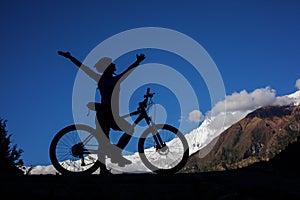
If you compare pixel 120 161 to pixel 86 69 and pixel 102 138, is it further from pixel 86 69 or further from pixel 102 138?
pixel 86 69

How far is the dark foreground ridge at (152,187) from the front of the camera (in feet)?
19.1

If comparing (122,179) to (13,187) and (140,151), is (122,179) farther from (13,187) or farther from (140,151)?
(140,151)

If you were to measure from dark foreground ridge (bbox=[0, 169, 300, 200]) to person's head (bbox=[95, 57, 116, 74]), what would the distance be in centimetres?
405

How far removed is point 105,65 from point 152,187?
5230 millimetres

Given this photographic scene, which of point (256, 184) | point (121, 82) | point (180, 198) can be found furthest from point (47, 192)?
point (121, 82)

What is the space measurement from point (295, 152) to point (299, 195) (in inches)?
291

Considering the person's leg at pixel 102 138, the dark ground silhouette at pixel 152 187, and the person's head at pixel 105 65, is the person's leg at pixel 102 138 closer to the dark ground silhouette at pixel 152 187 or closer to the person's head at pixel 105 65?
the person's head at pixel 105 65

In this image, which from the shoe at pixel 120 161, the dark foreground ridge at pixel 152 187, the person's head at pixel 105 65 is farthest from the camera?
the person's head at pixel 105 65

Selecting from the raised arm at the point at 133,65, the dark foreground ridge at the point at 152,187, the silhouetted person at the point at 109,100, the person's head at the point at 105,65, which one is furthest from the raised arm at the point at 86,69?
the dark foreground ridge at the point at 152,187

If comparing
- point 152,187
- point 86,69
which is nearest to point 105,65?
point 86,69

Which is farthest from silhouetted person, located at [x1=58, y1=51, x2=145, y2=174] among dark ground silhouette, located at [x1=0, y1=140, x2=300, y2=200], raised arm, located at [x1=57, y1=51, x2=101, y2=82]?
dark ground silhouette, located at [x1=0, y1=140, x2=300, y2=200]

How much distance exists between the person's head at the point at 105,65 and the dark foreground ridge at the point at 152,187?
159 inches

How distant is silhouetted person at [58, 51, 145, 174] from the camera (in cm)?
1021

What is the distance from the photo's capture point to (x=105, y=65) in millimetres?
10742
